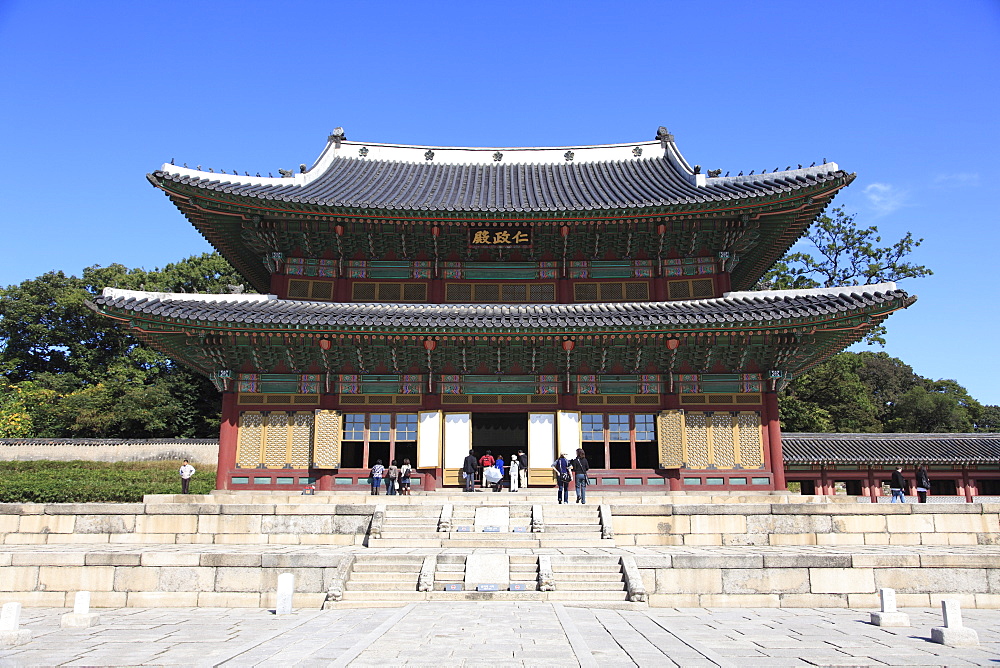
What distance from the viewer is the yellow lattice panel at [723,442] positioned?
20781 millimetres

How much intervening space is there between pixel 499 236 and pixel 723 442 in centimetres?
1005

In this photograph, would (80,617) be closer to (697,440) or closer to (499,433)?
(697,440)

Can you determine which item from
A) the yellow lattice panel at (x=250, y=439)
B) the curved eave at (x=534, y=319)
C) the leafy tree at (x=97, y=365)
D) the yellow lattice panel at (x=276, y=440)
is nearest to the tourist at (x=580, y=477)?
the curved eave at (x=534, y=319)

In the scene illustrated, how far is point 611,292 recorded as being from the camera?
75.6 ft

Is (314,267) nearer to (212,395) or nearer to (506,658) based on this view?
(506,658)

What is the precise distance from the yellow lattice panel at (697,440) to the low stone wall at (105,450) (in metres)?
26.9

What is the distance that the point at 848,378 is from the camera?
151 feet

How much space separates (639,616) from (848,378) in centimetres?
4171

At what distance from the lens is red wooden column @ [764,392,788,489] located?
20547 millimetres

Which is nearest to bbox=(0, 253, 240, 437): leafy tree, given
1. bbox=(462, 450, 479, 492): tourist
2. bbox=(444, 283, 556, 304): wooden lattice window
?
bbox=(444, 283, 556, 304): wooden lattice window

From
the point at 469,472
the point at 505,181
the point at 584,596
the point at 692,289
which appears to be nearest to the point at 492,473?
the point at 469,472

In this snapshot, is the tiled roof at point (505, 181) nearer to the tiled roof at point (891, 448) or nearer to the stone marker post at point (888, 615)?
the stone marker post at point (888, 615)

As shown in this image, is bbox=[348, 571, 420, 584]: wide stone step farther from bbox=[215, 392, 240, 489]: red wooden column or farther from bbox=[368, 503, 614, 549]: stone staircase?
bbox=[215, 392, 240, 489]: red wooden column

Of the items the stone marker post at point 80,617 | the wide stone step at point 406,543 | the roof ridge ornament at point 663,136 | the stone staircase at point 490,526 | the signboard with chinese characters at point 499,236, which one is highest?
the roof ridge ornament at point 663,136
